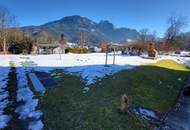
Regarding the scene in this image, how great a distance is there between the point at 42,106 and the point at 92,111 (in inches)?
69.5

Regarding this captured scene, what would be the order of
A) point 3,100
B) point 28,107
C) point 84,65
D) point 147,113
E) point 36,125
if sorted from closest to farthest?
point 36,125 < point 28,107 < point 3,100 < point 147,113 < point 84,65

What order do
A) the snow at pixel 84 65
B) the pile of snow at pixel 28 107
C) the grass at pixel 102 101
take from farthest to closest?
the snow at pixel 84 65 → the grass at pixel 102 101 → the pile of snow at pixel 28 107

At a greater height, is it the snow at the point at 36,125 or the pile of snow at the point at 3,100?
the pile of snow at the point at 3,100

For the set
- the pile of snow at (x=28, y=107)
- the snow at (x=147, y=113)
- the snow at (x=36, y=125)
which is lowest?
the snow at (x=147, y=113)

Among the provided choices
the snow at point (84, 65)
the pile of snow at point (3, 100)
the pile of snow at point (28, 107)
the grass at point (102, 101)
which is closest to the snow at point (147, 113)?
the grass at point (102, 101)

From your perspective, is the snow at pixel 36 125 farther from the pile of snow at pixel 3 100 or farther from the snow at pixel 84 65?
the snow at pixel 84 65

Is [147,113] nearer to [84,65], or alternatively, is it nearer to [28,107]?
[28,107]

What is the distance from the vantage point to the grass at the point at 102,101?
607 centimetres

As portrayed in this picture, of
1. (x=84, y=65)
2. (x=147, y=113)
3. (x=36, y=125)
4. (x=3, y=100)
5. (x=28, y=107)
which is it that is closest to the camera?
(x=36, y=125)

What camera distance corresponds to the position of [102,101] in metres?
7.88

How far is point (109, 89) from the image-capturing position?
31.1 ft

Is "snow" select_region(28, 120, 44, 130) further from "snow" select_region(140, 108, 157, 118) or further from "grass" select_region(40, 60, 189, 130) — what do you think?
"snow" select_region(140, 108, 157, 118)

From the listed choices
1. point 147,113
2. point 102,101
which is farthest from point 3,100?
point 147,113

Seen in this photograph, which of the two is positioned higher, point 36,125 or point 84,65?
point 84,65
